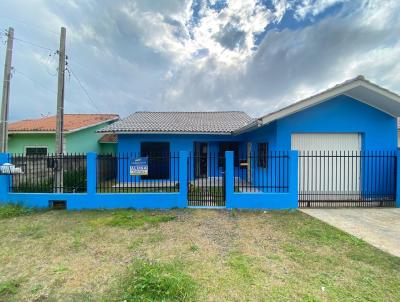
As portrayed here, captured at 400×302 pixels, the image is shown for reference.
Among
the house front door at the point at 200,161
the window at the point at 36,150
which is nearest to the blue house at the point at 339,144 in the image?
the house front door at the point at 200,161

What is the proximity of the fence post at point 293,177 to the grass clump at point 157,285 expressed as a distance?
4.83m

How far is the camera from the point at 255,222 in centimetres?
613

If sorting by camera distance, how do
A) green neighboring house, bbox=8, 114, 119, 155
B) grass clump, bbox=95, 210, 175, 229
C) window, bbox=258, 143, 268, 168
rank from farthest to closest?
green neighboring house, bbox=8, 114, 119, 155
window, bbox=258, 143, 268, 168
grass clump, bbox=95, 210, 175, 229

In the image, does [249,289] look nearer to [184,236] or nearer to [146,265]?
[146,265]

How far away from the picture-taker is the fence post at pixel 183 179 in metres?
7.24

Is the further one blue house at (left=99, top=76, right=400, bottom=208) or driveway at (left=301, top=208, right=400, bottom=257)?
blue house at (left=99, top=76, right=400, bottom=208)

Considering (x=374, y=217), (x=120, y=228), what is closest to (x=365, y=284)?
(x=374, y=217)

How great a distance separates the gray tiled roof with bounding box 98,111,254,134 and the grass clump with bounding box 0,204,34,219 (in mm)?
5104

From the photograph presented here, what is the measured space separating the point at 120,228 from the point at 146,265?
229cm

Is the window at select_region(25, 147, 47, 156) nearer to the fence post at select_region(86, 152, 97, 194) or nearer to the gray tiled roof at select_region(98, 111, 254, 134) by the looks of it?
the gray tiled roof at select_region(98, 111, 254, 134)

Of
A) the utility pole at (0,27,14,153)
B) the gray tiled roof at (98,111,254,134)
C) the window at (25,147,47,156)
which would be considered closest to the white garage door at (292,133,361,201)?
the gray tiled roof at (98,111,254,134)

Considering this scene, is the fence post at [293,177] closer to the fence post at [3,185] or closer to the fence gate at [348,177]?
the fence gate at [348,177]

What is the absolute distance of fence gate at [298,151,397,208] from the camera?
830 cm

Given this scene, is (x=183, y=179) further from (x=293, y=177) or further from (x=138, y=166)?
(x=293, y=177)
